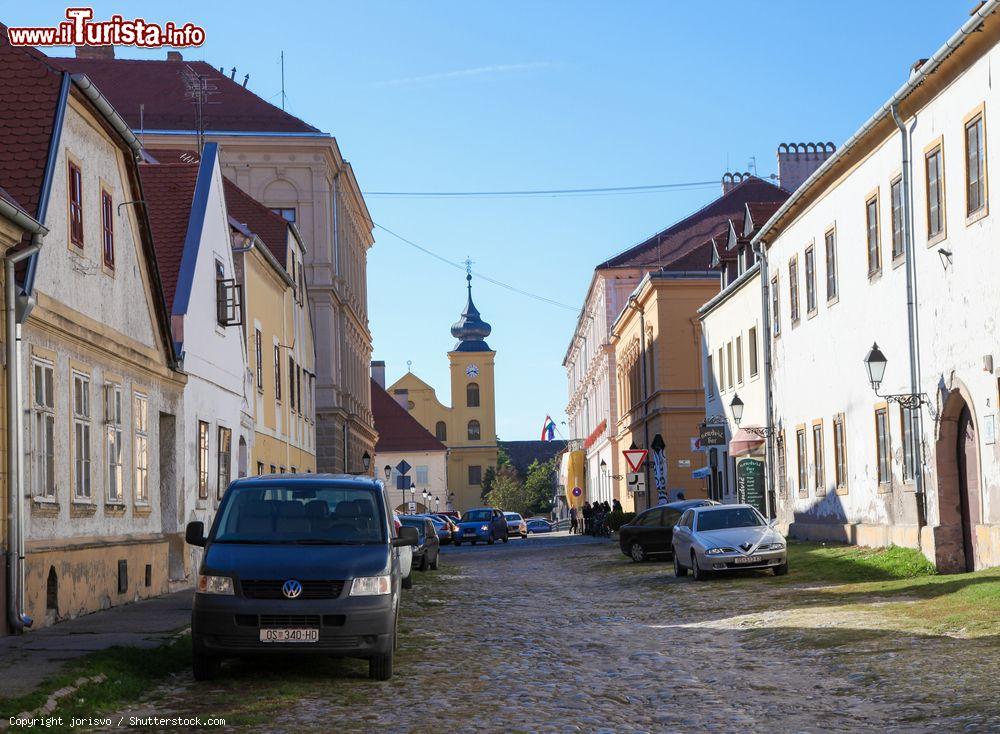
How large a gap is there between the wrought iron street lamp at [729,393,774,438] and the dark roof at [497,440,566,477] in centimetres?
15215

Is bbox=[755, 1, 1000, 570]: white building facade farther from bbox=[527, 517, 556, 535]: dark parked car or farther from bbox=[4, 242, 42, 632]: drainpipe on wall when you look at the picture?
bbox=[527, 517, 556, 535]: dark parked car

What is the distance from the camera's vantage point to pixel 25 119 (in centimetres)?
1766

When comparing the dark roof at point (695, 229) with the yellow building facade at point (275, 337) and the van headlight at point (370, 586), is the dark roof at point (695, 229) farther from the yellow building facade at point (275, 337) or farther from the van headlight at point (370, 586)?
the van headlight at point (370, 586)

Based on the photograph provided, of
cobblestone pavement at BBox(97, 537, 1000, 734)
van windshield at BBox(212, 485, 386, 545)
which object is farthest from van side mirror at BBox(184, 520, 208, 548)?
cobblestone pavement at BBox(97, 537, 1000, 734)

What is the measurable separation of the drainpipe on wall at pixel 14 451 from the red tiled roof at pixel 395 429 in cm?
9915

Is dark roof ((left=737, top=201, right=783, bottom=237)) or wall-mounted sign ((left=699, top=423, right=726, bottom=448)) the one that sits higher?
dark roof ((left=737, top=201, right=783, bottom=237))

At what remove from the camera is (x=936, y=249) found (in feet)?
76.1

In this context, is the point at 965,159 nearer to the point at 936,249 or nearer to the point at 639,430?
the point at 936,249

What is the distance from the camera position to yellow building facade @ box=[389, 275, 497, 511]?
147875mm

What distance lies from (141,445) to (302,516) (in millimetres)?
10230

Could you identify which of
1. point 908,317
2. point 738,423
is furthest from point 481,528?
point 908,317

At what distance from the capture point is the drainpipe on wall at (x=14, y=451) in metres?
15.5

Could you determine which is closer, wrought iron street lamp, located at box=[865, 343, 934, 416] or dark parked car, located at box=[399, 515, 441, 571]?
wrought iron street lamp, located at box=[865, 343, 934, 416]

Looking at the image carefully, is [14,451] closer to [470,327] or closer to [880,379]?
[880,379]
